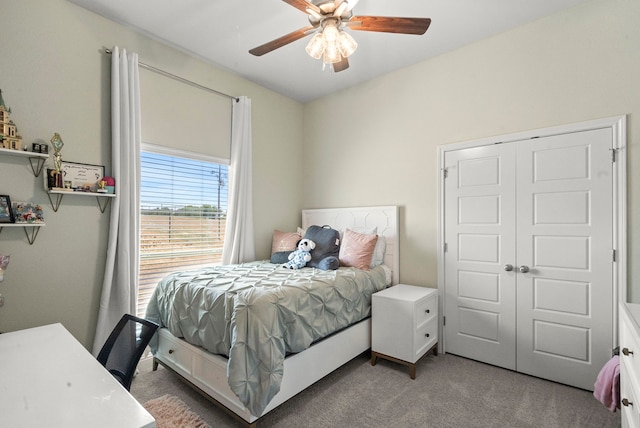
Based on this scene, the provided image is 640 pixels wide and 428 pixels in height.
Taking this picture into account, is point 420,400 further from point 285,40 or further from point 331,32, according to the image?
point 285,40

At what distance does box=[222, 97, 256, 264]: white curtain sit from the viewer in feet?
10.8

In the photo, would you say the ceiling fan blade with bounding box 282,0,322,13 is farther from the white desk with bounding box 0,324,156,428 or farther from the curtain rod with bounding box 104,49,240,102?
the white desk with bounding box 0,324,156,428

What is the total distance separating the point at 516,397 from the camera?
2.17 meters

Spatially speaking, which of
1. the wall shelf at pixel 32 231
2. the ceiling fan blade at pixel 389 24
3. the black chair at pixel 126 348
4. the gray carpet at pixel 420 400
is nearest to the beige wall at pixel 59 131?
the wall shelf at pixel 32 231

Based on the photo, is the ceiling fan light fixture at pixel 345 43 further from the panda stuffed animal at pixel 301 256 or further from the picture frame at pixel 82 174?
the picture frame at pixel 82 174

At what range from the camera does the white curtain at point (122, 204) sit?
95.3 inches

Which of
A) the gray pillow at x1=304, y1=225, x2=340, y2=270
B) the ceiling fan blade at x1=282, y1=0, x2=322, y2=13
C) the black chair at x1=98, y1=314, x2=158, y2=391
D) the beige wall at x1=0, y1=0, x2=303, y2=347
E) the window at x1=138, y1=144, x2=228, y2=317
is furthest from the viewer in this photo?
the gray pillow at x1=304, y1=225, x2=340, y2=270

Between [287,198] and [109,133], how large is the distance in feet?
6.82

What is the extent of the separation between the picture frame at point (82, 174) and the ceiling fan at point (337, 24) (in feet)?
6.02

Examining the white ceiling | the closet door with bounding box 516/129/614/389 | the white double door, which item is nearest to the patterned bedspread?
the white double door

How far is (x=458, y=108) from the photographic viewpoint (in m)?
2.90

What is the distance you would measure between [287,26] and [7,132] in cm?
215

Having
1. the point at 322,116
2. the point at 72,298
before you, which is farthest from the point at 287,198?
the point at 72,298

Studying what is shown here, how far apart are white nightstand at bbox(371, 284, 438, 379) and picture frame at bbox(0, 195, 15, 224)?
271cm
